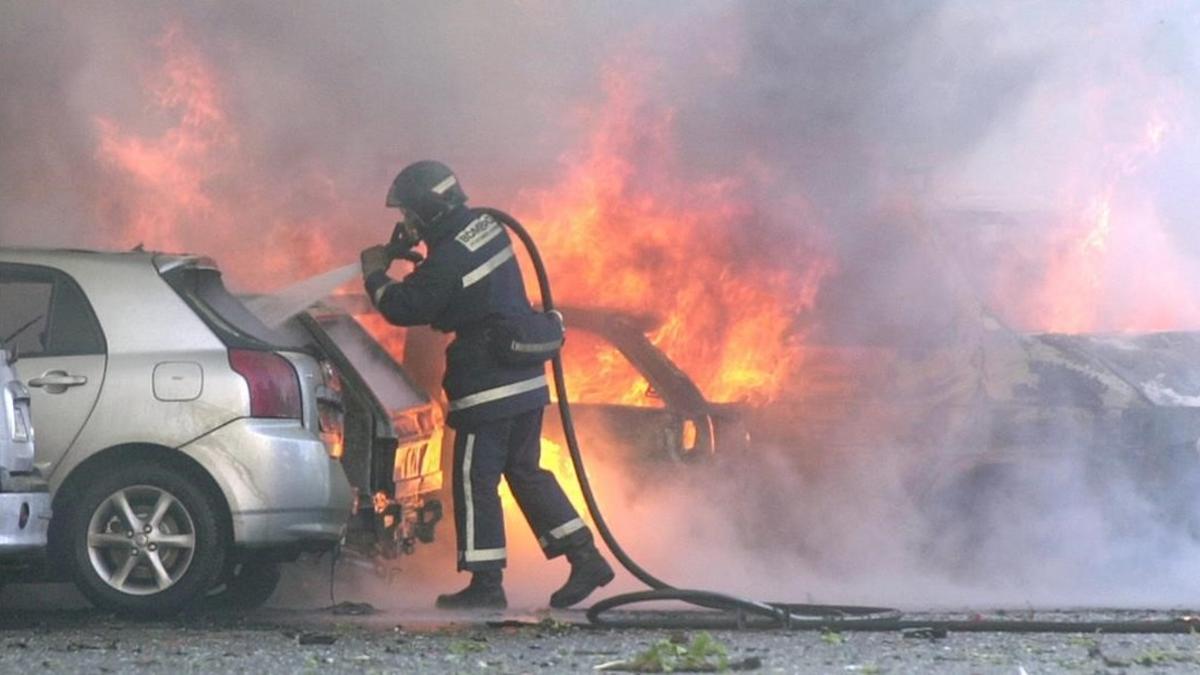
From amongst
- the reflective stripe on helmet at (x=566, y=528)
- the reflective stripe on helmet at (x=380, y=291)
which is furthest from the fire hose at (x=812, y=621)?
the reflective stripe on helmet at (x=380, y=291)

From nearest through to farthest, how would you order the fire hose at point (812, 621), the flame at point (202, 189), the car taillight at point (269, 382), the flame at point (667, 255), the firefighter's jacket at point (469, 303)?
1. the fire hose at point (812, 621)
2. the car taillight at point (269, 382)
3. the firefighter's jacket at point (469, 303)
4. the flame at point (667, 255)
5. the flame at point (202, 189)

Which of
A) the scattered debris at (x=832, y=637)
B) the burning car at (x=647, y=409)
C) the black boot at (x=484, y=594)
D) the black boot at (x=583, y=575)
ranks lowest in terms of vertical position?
the scattered debris at (x=832, y=637)

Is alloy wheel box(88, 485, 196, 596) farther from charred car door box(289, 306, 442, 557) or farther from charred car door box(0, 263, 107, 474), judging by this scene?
charred car door box(289, 306, 442, 557)

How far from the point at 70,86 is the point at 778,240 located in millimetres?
4497

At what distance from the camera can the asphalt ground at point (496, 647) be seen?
6984mm

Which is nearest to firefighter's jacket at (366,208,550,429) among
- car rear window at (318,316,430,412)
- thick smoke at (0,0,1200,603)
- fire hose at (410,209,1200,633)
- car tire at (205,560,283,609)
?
car rear window at (318,316,430,412)

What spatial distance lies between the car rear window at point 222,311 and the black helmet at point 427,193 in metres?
0.74

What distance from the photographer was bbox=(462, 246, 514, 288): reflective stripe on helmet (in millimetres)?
8883

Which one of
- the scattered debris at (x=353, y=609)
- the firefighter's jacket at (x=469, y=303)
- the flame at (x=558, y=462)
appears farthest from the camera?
the flame at (x=558, y=462)

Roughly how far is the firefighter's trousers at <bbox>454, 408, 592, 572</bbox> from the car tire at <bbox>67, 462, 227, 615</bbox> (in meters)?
1.07

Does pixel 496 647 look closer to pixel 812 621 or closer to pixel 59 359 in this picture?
pixel 812 621

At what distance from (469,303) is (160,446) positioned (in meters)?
1.41

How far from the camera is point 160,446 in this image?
8391mm

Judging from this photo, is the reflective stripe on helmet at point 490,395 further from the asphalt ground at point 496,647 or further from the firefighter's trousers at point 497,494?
the asphalt ground at point 496,647
